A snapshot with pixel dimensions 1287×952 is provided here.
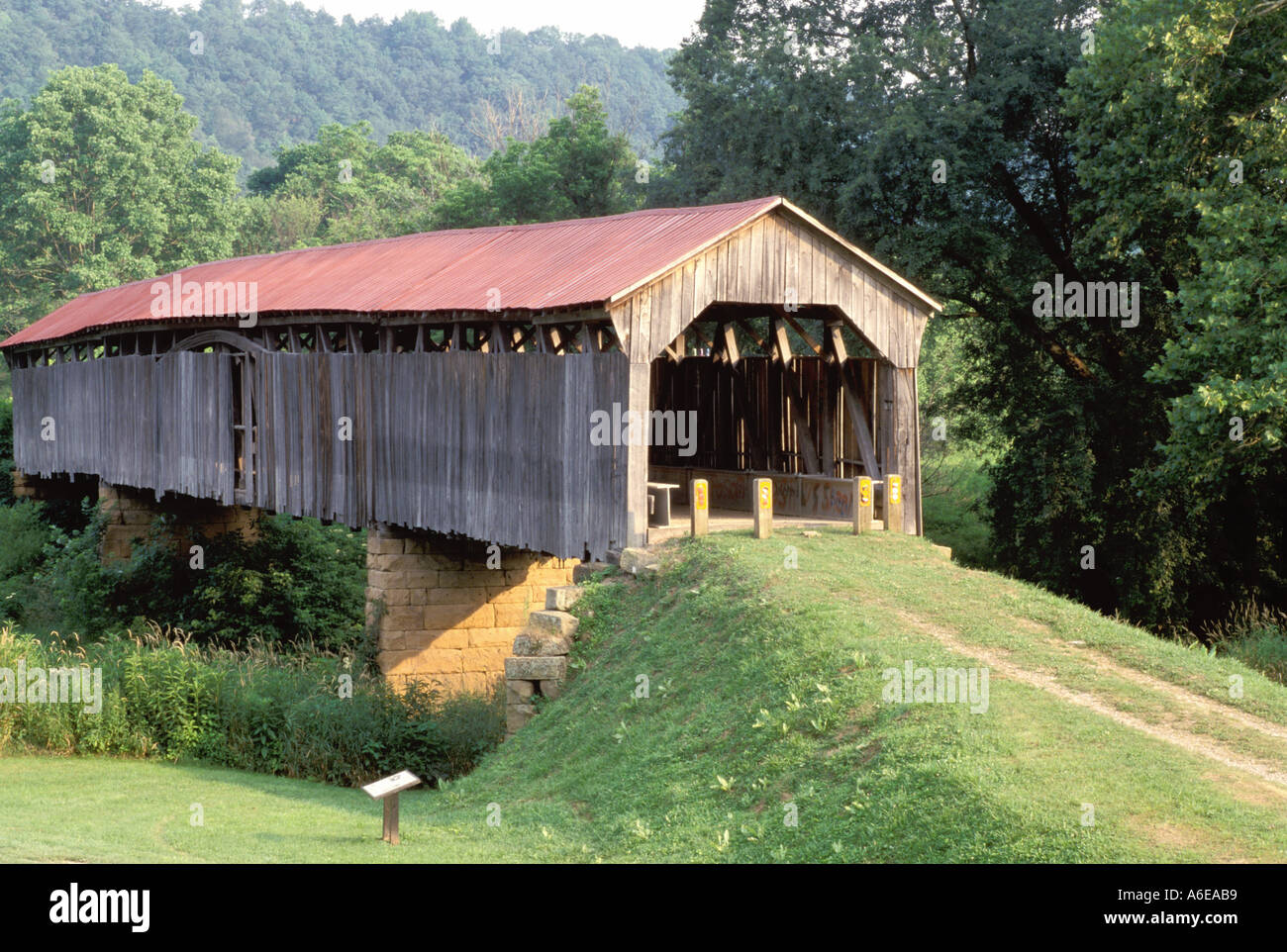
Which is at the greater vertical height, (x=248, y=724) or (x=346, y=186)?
(x=346, y=186)

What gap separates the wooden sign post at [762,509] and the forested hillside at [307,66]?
257 feet

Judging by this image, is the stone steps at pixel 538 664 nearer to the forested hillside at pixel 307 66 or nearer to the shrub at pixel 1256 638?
the shrub at pixel 1256 638

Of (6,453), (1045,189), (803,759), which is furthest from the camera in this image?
(6,453)

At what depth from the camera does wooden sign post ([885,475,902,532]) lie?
16.5 m

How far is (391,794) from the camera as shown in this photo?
400 inches

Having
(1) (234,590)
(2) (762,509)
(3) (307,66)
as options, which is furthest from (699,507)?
(3) (307,66)

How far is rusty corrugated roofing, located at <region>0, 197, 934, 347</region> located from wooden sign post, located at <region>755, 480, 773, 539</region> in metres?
→ 2.67

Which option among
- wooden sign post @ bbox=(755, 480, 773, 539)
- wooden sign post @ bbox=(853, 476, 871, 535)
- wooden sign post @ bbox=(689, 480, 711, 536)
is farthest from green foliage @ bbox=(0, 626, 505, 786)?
wooden sign post @ bbox=(853, 476, 871, 535)

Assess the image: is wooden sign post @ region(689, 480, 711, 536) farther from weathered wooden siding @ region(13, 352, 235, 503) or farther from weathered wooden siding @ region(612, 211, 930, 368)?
weathered wooden siding @ region(13, 352, 235, 503)

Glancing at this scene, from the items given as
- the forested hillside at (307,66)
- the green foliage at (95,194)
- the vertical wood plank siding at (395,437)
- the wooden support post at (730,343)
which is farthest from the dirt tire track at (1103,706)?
the forested hillside at (307,66)

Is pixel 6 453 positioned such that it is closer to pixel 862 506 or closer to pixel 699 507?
pixel 699 507

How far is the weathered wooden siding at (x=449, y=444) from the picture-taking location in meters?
15.9

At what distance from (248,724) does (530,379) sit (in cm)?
507
